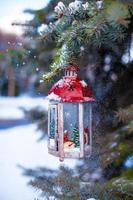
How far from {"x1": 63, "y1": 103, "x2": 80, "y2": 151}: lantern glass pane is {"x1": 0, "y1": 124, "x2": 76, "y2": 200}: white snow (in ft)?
1.94

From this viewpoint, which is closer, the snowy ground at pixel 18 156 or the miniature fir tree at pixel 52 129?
the miniature fir tree at pixel 52 129

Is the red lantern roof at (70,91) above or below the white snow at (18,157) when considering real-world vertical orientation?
above

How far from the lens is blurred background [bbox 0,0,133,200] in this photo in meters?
1.10

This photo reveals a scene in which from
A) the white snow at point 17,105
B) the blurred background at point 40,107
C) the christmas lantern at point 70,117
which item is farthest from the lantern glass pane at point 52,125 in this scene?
the white snow at point 17,105

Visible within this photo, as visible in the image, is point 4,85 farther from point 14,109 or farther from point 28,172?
point 28,172

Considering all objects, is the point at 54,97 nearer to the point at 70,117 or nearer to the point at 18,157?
the point at 70,117

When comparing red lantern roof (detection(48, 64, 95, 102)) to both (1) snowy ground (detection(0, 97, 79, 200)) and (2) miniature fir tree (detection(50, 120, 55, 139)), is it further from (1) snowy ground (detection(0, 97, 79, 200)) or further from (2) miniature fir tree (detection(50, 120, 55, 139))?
(1) snowy ground (detection(0, 97, 79, 200))

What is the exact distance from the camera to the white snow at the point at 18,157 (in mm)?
1463

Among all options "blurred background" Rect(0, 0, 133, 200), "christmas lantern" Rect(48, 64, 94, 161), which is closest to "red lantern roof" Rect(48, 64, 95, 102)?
"christmas lantern" Rect(48, 64, 94, 161)

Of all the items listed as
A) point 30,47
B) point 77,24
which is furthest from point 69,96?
point 30,47

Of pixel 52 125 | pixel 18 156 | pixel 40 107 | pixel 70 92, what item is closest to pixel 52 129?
pixel 52 125

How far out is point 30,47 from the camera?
50.4 inches

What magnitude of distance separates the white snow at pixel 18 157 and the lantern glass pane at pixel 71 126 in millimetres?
592

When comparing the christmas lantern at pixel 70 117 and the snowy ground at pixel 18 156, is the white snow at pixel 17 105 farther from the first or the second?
the christmas lantern at pixel 70 117
